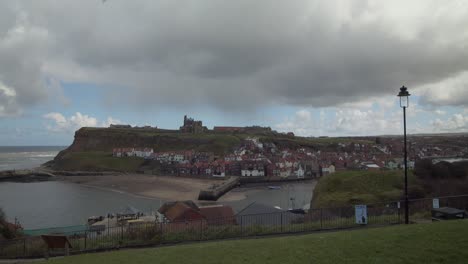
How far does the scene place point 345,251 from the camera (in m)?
7.25

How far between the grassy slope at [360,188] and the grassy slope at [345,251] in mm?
16452

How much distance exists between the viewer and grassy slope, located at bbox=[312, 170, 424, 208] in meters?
24.6

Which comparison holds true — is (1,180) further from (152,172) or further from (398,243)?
(398,243)

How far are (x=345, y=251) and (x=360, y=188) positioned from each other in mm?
21008

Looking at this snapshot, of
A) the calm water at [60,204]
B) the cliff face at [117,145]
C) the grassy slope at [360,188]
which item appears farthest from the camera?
the cliff face at [117,145]

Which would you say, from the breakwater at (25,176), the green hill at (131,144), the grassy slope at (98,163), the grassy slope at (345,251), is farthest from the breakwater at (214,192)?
the green hill at (131,144)

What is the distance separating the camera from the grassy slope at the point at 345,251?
669 centimetres

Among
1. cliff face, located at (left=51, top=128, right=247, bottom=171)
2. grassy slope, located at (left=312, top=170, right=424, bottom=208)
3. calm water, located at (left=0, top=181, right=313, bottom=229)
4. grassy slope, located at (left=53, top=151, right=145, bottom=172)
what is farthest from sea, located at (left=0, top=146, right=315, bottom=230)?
cliff face, located at (left=51, top=128, right=247, bottom=171)

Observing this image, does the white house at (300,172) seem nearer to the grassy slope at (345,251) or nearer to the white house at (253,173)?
the white house at (253,173)

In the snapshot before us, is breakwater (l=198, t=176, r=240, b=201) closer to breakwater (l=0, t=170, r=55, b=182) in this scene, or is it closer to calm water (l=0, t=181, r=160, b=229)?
calm water (l=0, t=181, r=160, b=229)

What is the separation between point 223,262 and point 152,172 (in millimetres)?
88656

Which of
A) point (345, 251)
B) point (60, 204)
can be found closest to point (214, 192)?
point (60, 204)

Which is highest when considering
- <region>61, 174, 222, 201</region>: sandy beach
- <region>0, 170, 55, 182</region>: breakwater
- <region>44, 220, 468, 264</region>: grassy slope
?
<region>44, 220, 468, 264</region>: grassy slope

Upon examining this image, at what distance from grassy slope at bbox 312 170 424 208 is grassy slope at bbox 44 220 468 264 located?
54.0 feet
